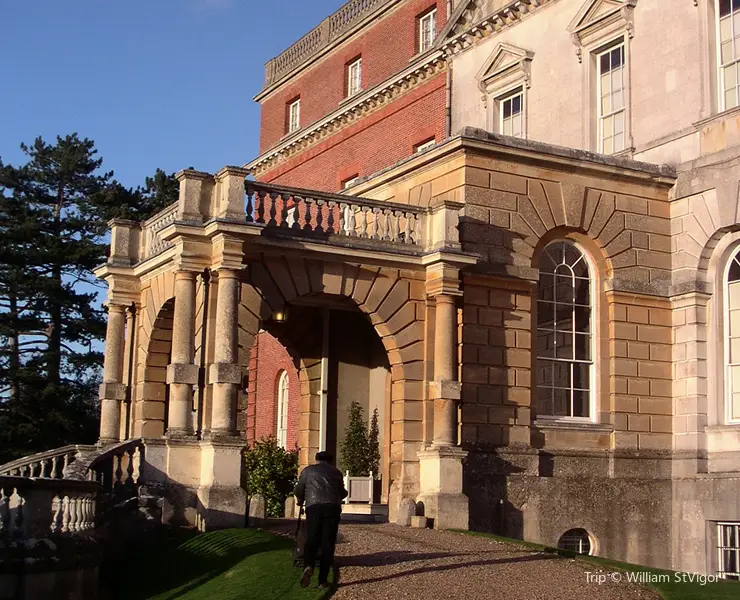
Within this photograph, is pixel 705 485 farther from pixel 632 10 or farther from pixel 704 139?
pixel 632 10

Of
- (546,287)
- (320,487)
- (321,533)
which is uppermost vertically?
(546,287)

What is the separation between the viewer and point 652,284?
21281 mm

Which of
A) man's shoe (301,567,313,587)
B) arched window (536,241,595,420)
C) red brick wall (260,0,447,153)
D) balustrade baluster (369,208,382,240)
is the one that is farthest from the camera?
red brick wall (260,0,447,153)

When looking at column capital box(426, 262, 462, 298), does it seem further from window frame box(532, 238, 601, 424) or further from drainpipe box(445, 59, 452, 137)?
drainpipe box(445, 59, 452, 137)

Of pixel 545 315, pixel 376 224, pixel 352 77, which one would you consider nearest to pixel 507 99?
pixel 545 315

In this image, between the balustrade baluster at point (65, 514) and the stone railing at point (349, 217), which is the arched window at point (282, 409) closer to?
the stone railing at point (349, 217)

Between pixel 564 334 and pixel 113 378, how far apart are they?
879 centimetres

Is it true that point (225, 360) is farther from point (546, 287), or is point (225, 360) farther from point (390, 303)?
point (546, 287)

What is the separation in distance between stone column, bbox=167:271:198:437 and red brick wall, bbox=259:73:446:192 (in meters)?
11.6

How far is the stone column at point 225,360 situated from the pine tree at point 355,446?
16.7 ft

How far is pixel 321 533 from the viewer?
41.8ft

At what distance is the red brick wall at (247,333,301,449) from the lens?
31750 millimetres

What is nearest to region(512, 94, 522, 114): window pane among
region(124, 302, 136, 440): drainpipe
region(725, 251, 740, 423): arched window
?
region(725, 251, 740, 423): arched window

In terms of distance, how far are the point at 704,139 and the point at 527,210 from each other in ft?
11.5
